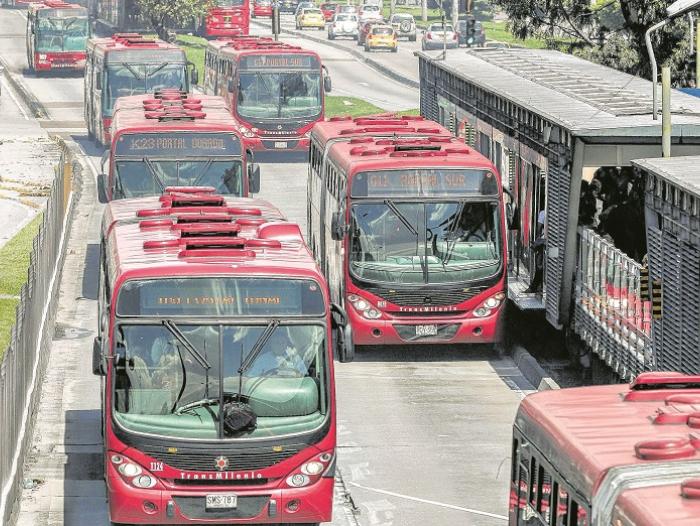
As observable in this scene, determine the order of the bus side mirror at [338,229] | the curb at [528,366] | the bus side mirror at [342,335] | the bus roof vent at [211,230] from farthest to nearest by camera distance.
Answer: the bus side mirror at [338,229]
the curb at [528,366]
the bus roof vent at [211,230]
the bus side mirror at [342,335]

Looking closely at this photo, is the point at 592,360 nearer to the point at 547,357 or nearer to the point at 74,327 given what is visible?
the point at 547,357

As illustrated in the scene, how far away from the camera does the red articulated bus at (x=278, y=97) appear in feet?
152

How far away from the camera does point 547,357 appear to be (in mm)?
24562

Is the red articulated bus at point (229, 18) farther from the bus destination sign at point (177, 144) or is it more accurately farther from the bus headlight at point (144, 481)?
the bus headlight at point (144, 481)

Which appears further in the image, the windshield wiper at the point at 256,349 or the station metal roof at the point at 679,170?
the station metal roof at the point at 679,170

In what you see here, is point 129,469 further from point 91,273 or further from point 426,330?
point 91,273

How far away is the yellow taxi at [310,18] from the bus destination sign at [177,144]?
260 ft

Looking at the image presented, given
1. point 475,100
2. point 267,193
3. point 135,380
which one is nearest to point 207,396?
point 135,380

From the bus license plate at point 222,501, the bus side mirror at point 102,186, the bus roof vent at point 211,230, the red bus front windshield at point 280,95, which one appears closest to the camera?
the bus license plate at point 222,501

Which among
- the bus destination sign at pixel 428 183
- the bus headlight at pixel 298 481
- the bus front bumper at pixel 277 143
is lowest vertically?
the bus front bumper at pixel 277 143

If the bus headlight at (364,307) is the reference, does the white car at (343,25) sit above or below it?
below

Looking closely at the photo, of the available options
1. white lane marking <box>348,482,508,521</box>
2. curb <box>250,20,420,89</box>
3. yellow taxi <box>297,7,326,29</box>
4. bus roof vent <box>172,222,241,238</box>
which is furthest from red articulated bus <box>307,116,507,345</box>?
yellow taxi <box>297,7,326,29</box>

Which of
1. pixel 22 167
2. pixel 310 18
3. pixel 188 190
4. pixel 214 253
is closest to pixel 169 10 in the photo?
pixel 310 18

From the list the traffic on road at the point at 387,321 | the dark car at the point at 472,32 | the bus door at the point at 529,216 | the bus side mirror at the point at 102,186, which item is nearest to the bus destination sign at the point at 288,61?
the dark car at the point at 472,32
